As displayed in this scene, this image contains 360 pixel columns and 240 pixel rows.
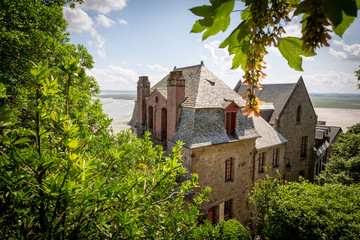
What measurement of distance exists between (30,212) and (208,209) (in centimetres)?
1218

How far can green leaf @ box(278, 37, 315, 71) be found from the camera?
1.49 m

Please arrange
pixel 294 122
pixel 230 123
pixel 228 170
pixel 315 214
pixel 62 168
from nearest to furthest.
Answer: pixel 62 168
pixel 315 214
pixel 230 123
pixel 228 170
pixel 294 122

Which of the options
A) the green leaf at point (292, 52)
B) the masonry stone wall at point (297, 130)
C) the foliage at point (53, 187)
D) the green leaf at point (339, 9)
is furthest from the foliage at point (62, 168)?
the masonry stone wall at point (297, 130)

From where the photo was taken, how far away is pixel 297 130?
20.6 meters

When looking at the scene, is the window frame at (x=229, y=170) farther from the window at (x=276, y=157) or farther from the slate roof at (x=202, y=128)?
the window at (x=276, y=157)

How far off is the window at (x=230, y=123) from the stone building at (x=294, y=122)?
294 inches

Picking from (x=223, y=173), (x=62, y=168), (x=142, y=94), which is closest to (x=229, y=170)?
(x=223, y=173)

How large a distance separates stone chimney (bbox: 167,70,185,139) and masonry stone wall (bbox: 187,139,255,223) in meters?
2.75

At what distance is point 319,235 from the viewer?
22.8ft

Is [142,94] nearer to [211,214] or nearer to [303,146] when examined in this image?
[211,214]

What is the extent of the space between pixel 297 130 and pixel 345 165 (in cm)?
661

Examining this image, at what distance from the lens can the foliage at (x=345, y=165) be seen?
13570 millimetres

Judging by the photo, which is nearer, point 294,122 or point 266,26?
point 266,26

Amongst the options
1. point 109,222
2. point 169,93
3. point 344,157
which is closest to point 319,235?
point 109,222
